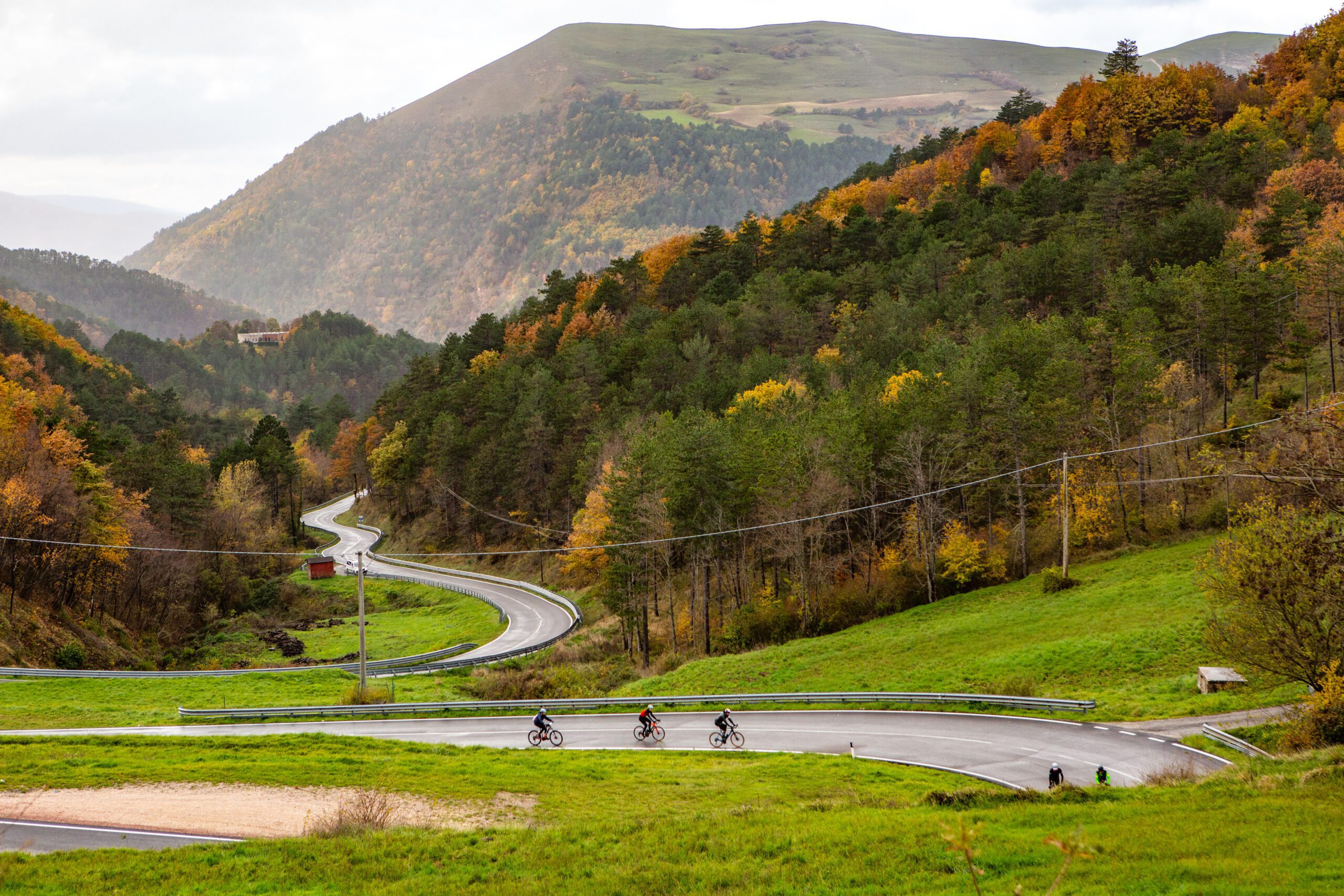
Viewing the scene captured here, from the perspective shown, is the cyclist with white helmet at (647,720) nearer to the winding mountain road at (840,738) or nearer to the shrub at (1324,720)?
the winding mountain road at (840,738)

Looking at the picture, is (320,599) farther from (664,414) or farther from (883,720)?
(883,720)

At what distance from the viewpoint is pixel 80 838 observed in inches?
647

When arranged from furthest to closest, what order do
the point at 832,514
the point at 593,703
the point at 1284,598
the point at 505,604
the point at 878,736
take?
1. the point at 505,604
2. the point at 832,514
3. the point at 593,703
4. the point at 878,736
5. the point at 1284,598

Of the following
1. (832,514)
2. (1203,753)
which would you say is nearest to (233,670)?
(832,514)

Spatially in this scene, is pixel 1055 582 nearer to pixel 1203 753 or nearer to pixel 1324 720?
pixel 1203 753

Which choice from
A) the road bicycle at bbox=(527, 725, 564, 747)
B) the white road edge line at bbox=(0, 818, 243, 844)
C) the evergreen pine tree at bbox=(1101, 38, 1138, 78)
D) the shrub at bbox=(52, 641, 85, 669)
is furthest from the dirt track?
the evergreen pine tree at bbox=(1101, 38, 1138, 78)

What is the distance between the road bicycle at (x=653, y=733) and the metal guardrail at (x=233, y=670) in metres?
21.5

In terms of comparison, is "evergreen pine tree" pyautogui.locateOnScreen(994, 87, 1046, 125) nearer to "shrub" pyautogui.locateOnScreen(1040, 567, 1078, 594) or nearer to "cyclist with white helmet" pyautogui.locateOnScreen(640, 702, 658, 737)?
"shrub" pyautogui.locateOnScreen(1040, 567, 1078, 594)

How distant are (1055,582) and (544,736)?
2810cm

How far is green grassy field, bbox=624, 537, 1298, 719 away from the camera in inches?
1221

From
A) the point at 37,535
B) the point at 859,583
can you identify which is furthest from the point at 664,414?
the point at 37,535

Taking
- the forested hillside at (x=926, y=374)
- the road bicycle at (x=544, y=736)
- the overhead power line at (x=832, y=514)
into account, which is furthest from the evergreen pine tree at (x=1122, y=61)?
the road bicycle at (x=544, y=736)

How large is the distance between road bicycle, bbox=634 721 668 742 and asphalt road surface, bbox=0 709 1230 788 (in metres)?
0.34

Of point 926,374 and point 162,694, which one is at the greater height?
point 926,374
